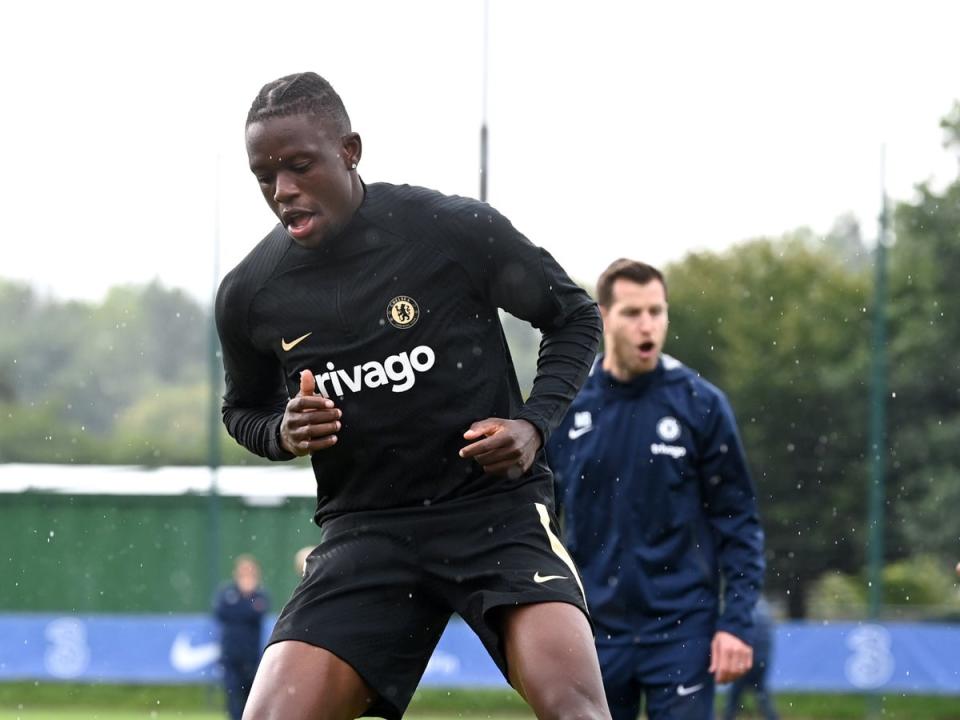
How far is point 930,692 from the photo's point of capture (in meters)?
14.8

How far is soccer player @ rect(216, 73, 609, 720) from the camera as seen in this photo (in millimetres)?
4090

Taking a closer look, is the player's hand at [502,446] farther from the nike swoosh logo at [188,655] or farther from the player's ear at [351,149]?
the nike swoosh logo at [188,655]

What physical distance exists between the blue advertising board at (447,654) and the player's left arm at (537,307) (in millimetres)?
10226

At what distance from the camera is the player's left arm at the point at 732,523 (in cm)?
600

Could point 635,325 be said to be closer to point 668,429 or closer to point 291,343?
point 668,429

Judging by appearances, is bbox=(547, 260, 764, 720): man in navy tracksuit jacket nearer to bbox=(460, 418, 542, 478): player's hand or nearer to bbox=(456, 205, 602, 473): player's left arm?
bbox=(456, 205, 602, 473): player's left arm

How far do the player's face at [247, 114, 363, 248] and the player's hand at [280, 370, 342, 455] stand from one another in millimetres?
408

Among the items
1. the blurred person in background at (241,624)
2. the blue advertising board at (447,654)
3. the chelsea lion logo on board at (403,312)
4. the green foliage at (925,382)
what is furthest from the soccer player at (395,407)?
the green foliage at (925,382)

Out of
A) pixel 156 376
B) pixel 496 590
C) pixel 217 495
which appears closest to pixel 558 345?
pixel 496 590

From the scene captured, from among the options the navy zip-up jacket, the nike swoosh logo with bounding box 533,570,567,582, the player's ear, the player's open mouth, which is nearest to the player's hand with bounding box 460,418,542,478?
the nike swoosh logo with bounding box 533,570,567,582

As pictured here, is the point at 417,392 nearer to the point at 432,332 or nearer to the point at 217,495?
the point at 432,332

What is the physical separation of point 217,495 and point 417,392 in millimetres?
13189

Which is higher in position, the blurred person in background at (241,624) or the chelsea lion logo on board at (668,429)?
the chelsea lion logo on board at (668,429)

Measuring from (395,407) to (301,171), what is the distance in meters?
0.65
